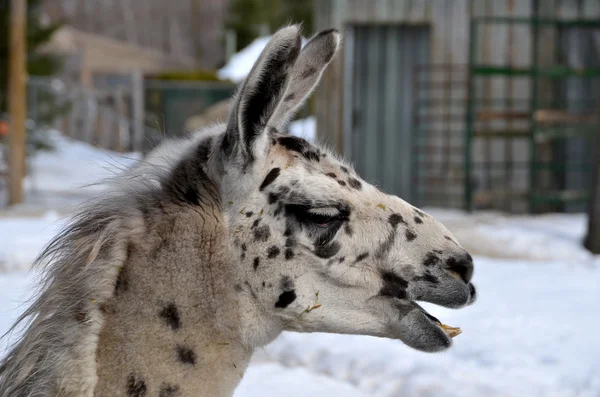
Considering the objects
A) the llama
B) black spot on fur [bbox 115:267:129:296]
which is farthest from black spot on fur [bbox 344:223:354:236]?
black spot on fur [bbox 115:267:129:296]

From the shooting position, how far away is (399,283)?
97.0 inches

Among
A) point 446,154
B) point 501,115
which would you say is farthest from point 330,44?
point 446,154

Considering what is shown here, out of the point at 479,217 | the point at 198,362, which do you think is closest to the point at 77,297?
the point at 198,362

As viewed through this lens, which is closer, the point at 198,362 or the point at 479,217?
the point at 198,362

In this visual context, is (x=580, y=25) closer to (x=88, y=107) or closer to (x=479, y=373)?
(x=479, y=373)

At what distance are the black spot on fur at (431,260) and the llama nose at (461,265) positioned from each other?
0.11ft

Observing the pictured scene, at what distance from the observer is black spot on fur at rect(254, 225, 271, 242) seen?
2363mm

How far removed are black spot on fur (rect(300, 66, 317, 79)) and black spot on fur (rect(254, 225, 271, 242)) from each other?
0.54 m

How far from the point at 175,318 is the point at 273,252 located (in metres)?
0.32

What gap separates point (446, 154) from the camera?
509 inches

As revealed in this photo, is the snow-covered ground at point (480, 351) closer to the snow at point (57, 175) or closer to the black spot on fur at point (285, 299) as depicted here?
the black spot on fur at point (285, 299)

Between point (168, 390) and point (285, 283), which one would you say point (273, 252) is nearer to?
point (285, 283)

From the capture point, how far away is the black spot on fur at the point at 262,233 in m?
2.36

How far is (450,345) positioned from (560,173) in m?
10.7
